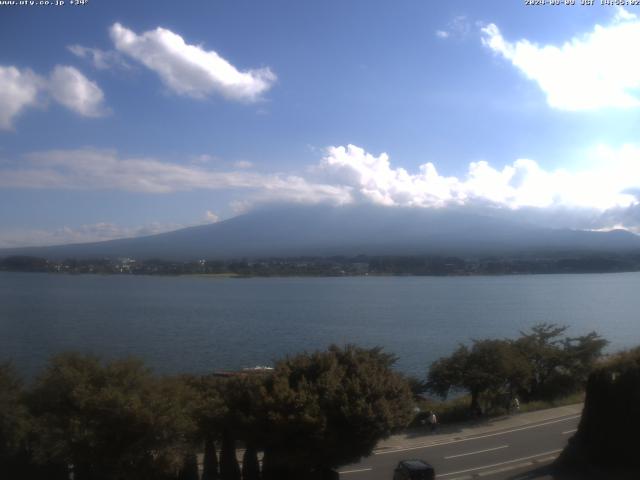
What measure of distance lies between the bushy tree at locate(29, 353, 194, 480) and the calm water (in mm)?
14423

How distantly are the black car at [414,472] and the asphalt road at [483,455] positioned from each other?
0.68 m

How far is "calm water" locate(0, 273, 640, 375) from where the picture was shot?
81.4 feet

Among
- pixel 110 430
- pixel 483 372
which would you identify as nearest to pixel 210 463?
pixel 110 430

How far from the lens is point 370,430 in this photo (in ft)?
22.6

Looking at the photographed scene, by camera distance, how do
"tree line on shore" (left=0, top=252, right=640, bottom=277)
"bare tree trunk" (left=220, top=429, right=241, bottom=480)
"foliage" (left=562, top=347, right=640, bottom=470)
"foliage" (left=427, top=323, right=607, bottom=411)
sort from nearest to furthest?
"bare tree trunk" (left=220, top=429, right=241, bottom=480) → "foliage" (left=562, top=347, right=640, bottom=470) → "foliage" (left=427, top=323, right=607, bottom=411) → "tree line on shore" (left=0, top=252, right=640, bottom=277)

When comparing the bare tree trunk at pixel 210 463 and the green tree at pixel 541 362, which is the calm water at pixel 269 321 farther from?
the bare tree trunk at pixel 210 463

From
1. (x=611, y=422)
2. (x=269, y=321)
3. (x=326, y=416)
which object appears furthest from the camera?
(x=269, y=321)

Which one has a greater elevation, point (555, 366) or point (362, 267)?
point (362, 267)

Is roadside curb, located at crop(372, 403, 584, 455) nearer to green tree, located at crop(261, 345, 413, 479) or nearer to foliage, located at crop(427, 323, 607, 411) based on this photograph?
foliage, located at crop(427, 323, 607, 411)

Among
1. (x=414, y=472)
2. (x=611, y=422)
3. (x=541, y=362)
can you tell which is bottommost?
(x=541, y=362)

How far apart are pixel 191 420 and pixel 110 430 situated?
35.6 inches

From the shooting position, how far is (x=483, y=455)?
9117 millimetres

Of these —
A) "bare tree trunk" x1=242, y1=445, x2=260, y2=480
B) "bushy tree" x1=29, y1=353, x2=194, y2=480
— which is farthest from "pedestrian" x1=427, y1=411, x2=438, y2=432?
"bushy tree" x1=29, y1=353, x2=194, y2=480

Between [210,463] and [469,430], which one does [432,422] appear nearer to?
[469,430]
